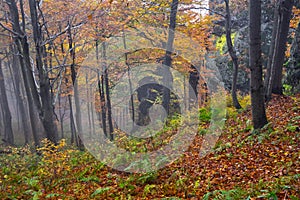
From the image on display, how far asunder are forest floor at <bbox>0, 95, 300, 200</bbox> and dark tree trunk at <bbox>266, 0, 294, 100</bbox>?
1.90m

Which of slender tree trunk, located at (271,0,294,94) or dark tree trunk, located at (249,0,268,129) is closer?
dark tree trunk, located at (249,0,268,129)

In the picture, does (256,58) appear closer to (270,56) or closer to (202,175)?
(202,175)

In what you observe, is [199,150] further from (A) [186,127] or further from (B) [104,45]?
(B) [104,45]

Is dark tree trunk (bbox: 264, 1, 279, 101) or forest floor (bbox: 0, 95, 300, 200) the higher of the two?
dark tree trunk (bbox: 264, 1, 279, 101)

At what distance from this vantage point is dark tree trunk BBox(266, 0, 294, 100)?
Result: 9.31m

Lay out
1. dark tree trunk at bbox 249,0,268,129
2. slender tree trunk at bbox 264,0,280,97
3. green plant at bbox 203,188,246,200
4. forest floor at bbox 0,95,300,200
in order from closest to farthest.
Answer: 1. green plant at bbox 203,188,246,200
2. forest floor at bbox 0,95,300,200
3. dark tree trunk at bbox 249,0,268,129
4. slender tree trunk at bbox 264,0,280,97

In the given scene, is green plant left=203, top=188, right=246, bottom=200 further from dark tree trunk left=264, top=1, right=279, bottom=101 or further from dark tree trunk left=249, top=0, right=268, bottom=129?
dark tree trunk left=264, top=1, right=279, bottom=101

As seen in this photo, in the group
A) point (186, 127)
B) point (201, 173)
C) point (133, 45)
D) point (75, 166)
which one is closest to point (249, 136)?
point (201, 173)

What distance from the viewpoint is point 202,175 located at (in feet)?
19.9

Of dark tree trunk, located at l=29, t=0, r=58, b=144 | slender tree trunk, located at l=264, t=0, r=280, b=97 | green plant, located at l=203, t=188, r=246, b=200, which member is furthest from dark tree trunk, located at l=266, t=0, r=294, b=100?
dark tree trunk, located at l=29, t=0, r=58, b=144

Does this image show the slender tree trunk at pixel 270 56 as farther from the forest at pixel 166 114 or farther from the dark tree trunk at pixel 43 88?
the dark tree trunk at pixel 43 88

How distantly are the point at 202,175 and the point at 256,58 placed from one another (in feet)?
11.6

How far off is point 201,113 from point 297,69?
4737 millimetres

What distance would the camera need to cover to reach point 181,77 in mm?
18859
